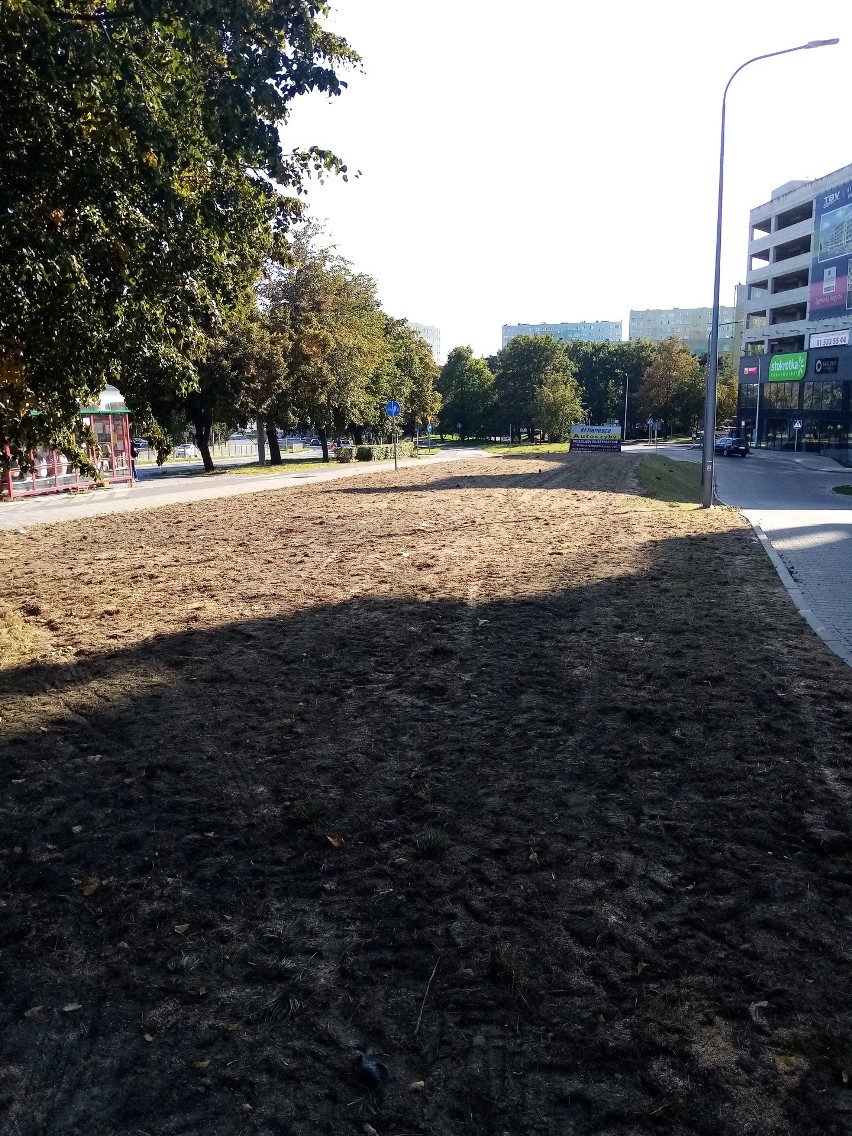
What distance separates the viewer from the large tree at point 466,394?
335 ft

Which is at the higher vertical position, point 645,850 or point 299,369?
point 299,369

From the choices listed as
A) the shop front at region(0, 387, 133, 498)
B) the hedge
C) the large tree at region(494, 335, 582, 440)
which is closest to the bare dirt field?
the shop front at region(0, 387, 133, 498)

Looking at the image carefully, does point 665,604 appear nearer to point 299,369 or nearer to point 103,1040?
point 103,1040

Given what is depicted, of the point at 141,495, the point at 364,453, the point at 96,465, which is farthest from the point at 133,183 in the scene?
the point at 364,453

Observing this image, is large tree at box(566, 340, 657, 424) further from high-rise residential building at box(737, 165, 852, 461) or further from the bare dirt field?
the bare dirt field

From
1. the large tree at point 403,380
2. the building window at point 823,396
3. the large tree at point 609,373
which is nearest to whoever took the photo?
the large tree at point 403,380

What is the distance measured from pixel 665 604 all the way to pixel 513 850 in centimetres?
606

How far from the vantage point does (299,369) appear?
41.0 meters

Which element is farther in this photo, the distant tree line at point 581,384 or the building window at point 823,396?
the distant tree line at point 581,384

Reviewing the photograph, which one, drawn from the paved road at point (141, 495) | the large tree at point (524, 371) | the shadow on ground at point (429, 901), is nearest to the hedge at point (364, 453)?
the paved road at point (141, 495)

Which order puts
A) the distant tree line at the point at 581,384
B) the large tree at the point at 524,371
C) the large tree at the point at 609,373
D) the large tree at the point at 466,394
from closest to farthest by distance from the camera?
1. the distant tree line at the point at 581,384
2. the large tree at the point at 524,371
3. the large tree at the point at 466,394
4. the large tree at the point at 609,373

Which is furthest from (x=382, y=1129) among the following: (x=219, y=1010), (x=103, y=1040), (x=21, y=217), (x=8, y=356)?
(x=8, y=356)

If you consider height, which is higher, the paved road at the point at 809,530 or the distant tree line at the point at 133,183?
the distant tree line at the point at 133,183

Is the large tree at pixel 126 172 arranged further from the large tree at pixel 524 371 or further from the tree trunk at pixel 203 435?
the large tree at pixel 524 371
